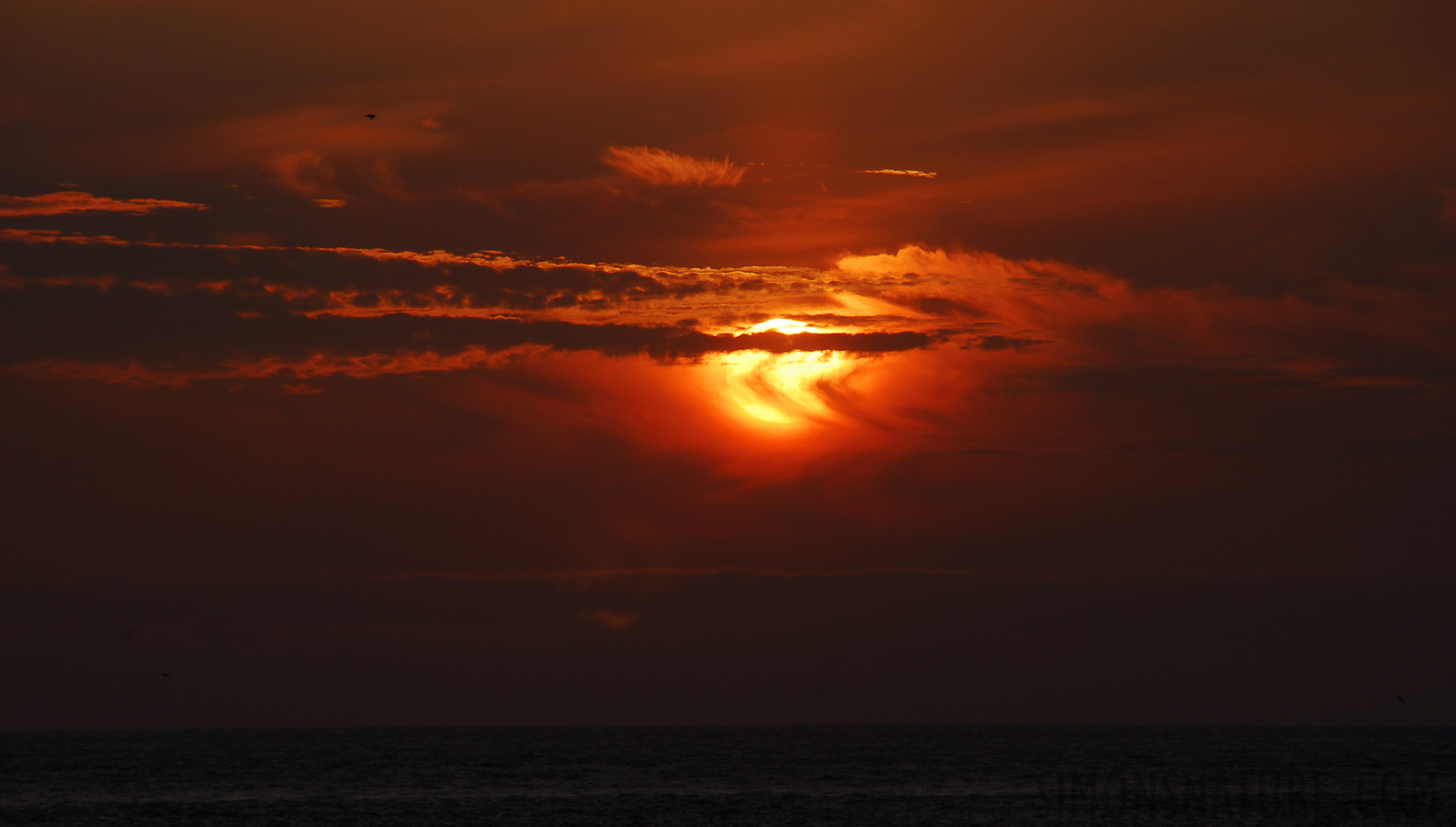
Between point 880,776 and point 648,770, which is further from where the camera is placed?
point 648,770

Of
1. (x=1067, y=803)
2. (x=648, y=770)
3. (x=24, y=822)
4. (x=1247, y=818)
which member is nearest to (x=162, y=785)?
(x=24, y=822)

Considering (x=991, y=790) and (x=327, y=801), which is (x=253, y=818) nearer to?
(x=327, y=801)

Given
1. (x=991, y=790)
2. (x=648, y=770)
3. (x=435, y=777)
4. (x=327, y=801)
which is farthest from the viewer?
(x=648, y=770)

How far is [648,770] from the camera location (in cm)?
16638

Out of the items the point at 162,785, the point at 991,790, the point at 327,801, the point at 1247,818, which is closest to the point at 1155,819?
the point at 1247,818

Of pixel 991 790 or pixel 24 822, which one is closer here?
pixel 24 822

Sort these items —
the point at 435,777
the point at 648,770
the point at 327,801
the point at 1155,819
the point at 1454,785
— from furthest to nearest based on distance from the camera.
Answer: the point at 648,770 → the point at 435,777 → the point at 1454,785 → the point at 327,801 → the point at 1155,819

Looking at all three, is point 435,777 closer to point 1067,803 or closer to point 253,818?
point 253,818

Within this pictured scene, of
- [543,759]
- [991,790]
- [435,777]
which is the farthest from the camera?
[543,759]

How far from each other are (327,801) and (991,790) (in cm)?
5963

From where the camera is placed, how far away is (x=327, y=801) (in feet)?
390

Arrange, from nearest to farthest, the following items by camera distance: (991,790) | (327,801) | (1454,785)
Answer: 1. (327,801)
2. (991,790)
3. (1454,785)

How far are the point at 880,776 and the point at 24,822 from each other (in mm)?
85224

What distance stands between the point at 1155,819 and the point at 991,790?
3215cm
